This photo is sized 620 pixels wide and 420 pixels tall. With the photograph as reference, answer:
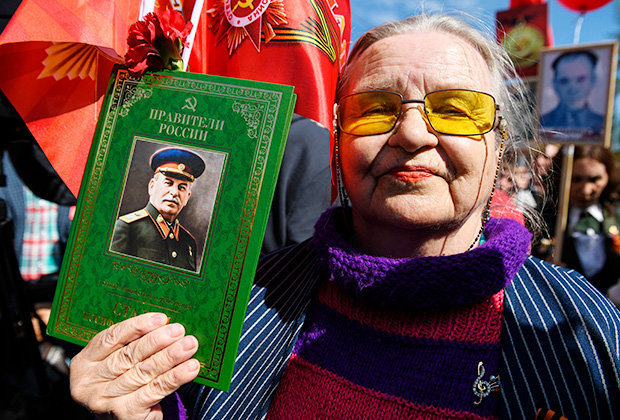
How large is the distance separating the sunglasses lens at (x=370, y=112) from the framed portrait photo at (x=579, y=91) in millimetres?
3708

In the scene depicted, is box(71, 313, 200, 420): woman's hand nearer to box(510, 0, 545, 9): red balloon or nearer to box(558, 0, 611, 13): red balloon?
box(558, 0, 611, 13): red balloon

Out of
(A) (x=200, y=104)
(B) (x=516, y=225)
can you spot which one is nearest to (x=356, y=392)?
(B) (x=516, y=225)

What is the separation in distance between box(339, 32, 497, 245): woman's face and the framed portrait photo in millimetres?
3559

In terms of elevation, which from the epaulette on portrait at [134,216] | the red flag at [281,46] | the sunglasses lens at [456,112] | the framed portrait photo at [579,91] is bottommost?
the epaulette on portrait at [134,216]

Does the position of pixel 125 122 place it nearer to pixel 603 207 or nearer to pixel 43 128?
pixel 43 128

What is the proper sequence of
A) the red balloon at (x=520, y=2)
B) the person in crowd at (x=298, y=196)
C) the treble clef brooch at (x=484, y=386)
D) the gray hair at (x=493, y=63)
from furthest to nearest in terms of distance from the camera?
the red balloon at (x=520, y=2), the person in crowd at (x=298, y=196), the gray hair at (x=493, y=63), the treble clef brooch at (x=484, y=386)

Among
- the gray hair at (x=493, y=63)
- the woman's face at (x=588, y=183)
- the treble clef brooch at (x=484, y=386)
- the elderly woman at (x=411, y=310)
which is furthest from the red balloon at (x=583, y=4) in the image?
the treble clef brooch at (x=484, y=386)

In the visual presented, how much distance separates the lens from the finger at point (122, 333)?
3.35 ft

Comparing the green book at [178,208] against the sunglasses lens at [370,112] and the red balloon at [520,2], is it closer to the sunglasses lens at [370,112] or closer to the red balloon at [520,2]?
the sunglasses lens at [370,112]

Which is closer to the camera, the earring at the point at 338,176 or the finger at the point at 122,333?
the finger at the point at 122,333

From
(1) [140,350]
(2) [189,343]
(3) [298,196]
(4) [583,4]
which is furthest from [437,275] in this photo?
(4) [583,4]

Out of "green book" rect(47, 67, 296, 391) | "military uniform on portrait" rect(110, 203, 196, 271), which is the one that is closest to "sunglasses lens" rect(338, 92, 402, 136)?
"green book" rect(47, 67, 296, 391)

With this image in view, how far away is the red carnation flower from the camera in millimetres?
1058

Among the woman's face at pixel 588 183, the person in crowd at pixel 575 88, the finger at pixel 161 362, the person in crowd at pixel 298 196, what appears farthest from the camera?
the person in crowd at pixel 575 88
